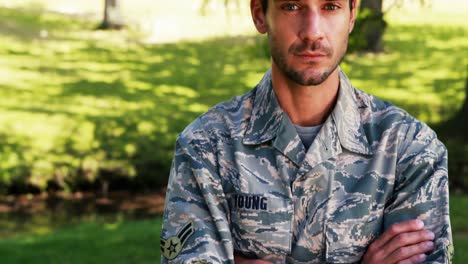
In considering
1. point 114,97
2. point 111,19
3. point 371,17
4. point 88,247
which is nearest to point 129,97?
point 114,97

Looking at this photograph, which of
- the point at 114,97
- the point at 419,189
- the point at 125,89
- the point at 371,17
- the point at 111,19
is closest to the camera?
the point at 419,189

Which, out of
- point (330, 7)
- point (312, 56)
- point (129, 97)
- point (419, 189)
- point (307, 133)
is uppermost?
point (330, 7)

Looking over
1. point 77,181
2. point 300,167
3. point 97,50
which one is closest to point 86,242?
point 77,181

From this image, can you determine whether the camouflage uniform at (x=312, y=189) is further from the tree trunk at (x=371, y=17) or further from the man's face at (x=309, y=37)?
the tree trunk at (x=371, y=17)

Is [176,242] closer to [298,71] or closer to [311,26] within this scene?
[298,71]

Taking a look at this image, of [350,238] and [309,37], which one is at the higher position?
[309,37]

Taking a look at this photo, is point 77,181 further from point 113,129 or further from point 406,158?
point 406,158

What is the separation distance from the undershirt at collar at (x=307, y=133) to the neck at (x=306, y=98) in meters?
0.02

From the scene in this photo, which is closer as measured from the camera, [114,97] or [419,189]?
[419,189]

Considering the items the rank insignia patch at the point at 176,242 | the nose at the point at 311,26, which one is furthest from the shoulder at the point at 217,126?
the nose at the point at 311,26

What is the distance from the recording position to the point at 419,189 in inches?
118

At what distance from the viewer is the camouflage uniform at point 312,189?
3.00 meters

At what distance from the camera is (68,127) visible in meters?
14.3

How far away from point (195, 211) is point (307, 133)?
A: 0.40m
